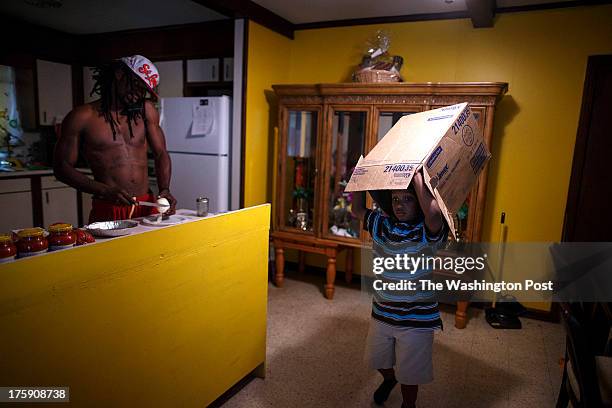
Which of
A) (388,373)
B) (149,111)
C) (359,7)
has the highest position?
(359,7)

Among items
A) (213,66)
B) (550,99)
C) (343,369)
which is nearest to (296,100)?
(213,66)

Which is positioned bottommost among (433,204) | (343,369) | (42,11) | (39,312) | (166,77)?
(343,369)

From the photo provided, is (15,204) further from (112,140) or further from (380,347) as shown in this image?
(380,347)

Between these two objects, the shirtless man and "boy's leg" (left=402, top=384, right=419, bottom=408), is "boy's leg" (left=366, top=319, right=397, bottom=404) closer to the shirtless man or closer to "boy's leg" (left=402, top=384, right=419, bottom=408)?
"boy's leg" (left=402, top=384, right=419, bottom=408)

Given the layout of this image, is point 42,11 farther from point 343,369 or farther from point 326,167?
point 343,369

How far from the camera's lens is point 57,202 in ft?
14.0

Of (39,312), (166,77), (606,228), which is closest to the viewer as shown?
(39,312)

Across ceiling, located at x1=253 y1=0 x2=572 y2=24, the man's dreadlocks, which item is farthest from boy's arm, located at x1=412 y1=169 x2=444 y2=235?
ceiling, located at x1=253 y1=0 x2=572 y2=24

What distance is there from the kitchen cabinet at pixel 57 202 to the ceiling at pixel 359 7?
9.15 feet

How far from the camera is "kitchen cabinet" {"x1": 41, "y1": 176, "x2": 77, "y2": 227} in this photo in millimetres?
4125

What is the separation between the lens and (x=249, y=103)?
10.7 ft

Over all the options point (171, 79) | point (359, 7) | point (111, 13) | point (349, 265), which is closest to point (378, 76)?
point (359, 7)

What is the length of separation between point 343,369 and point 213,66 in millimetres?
2712

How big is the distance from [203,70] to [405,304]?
290 centimetres
